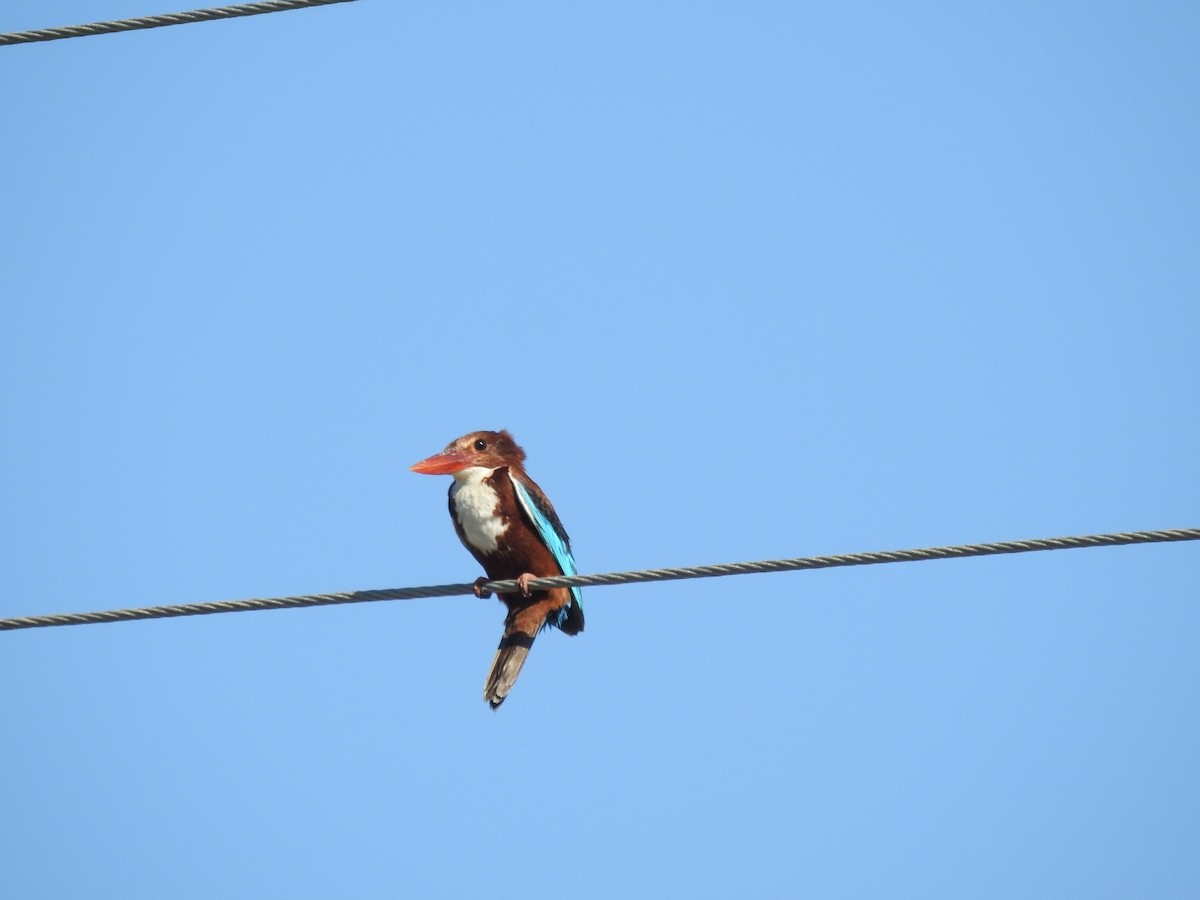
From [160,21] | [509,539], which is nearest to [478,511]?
[509,539]

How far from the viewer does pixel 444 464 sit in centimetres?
719

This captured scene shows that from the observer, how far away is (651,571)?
17.0 feet

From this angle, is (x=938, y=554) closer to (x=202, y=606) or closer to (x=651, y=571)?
(x=651, y=571)

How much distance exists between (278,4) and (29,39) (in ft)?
3.07

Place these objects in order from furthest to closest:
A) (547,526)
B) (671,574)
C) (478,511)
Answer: (547,526) < (478,511) < (671,574)

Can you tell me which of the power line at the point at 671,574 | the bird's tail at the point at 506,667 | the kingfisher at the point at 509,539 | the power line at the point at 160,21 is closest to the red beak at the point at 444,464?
the kingfisher at the point at 509,539

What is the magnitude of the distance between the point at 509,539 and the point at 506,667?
0.60 meters

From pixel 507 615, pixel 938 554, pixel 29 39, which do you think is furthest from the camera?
pixel 507 615

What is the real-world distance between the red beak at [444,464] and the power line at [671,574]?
168 centimetres

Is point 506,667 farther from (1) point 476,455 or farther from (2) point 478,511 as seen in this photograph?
(1) point 476,455

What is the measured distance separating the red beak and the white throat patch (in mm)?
37

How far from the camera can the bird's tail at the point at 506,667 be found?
692cm

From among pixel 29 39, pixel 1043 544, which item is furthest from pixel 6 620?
pixel 1043 544

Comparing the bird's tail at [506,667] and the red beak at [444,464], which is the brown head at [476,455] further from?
the bird's tail at [506,667]
